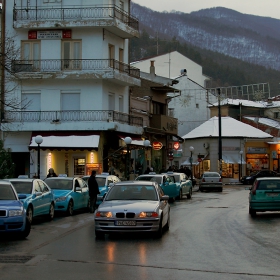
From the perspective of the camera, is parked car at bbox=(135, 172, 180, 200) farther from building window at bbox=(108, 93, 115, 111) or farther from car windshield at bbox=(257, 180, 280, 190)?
building window at bbox=(108, 93, 115, 111)

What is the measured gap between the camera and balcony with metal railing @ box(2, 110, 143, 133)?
41.2m

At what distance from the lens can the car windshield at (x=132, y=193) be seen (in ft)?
57.1

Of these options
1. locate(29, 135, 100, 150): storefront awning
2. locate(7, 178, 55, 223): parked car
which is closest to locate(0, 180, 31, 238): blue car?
locate(7, 178, 55, 223): parked car

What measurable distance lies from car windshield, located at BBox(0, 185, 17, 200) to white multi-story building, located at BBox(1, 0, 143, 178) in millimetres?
24024

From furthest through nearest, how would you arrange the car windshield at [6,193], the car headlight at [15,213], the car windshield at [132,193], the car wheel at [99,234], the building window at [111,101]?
the building window at [111,101] < the car windshield at [132,193] < the car windshield at [6,193] < the car wheel at [99,234] < the car headlight at [15,213]

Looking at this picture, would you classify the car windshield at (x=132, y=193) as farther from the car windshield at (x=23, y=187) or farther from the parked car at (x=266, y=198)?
the parked car at (x=266, y=198)

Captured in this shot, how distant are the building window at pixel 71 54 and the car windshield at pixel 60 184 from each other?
17498 millimetres

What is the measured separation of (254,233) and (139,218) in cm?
371

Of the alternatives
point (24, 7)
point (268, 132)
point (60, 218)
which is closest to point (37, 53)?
point (24, 7)

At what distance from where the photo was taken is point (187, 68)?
8700 centimetres

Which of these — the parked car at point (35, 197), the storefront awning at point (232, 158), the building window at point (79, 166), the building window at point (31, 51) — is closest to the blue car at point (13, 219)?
the parked car at point (35, 197)

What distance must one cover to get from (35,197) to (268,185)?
9.04 meters

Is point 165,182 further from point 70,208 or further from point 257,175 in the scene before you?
point 257,175

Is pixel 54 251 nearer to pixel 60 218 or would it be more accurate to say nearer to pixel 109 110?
pixel 60 218
